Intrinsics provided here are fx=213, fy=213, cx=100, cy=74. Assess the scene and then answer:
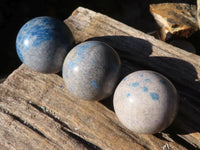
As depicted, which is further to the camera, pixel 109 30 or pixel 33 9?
pixel 33 9

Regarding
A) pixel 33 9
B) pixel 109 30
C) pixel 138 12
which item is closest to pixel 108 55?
pixel 109 30

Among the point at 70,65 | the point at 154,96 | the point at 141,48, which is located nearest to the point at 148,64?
the point at 141,48

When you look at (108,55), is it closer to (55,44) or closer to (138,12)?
(55,44)

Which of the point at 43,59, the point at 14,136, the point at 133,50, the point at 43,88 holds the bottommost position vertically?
the point at 14,136

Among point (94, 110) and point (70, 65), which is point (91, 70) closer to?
point (70, 65)

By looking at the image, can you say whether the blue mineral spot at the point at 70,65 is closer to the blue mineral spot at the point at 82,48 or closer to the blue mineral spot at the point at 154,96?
the blue mineral spot at the point at 82,48

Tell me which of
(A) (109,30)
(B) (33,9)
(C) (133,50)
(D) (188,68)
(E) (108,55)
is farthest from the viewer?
(B) (33,9)
